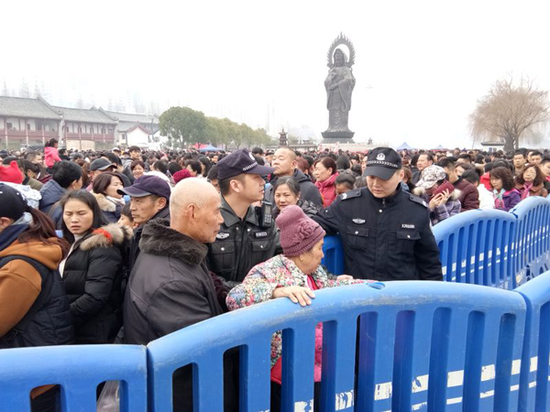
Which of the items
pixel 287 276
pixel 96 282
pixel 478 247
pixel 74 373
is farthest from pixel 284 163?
pixel 74 373

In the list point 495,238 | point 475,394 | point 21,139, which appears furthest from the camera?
point 21,139

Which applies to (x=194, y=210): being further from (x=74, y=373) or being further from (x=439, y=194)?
(x=439, y=194)

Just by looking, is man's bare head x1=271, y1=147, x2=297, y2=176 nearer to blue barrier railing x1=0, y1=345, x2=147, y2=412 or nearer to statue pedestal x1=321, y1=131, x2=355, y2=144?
blue barrier railing x1=0, y1=345, x2=147, y2=412

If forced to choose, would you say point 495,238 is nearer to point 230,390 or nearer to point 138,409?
point 230,390

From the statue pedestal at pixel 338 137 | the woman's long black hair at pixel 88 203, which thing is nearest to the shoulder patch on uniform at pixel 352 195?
the woman's long black hair at pixel 88 203

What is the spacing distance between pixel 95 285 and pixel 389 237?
1.84 m

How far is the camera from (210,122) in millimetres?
59500

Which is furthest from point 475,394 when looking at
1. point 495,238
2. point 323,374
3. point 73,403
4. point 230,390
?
point 495,238

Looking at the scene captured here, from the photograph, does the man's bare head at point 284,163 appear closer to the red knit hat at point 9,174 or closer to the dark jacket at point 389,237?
the dark jacket at point 389,237

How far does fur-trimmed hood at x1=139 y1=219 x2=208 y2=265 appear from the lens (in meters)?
1.85

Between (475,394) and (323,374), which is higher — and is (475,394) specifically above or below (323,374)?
below

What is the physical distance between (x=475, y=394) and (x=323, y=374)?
2.59 ft

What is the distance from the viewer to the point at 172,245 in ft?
6.11

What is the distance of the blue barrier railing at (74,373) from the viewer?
1.25 m
